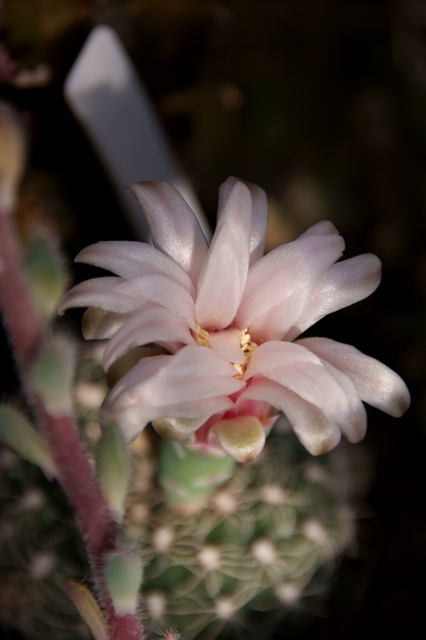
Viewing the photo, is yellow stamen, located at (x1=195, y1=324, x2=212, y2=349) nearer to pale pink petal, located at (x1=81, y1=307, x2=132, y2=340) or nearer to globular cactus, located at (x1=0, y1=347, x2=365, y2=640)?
pale pink petal, located at (x1=81, y1=307, x2=132, y2=340)

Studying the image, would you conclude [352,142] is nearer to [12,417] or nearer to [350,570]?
[350,570]

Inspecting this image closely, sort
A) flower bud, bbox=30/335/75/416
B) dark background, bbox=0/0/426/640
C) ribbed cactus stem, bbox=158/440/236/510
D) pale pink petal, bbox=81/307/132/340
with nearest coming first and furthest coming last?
flower bud, bbox=30/335/75/416
pale pink petal, bbox=81/307/132/340
ribbed cactus stem, bbox=158/440/236/510
dark background, bbox=0/0/426/640

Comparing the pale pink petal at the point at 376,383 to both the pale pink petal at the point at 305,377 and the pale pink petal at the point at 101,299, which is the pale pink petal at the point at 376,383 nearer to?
the pale pink petal at the point at 305,377

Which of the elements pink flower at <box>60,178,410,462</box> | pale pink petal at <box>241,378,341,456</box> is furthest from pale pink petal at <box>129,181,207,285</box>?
pale pink petal at <box>241,378,341,456</box>

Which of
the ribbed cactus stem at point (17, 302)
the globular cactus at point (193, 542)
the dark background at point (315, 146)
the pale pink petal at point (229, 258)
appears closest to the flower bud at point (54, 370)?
the ribbed cactus stem at point (17, 302)

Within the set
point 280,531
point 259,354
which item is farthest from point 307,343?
point 280,531

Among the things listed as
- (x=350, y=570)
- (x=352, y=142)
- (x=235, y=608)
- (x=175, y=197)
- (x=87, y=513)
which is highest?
(x=175, y=197)
